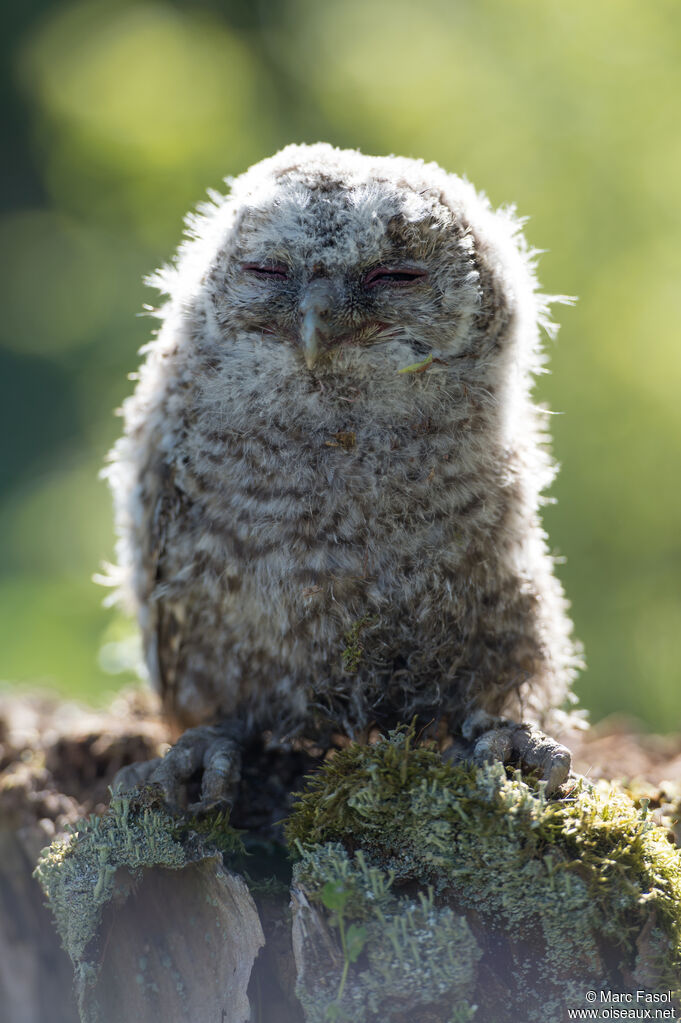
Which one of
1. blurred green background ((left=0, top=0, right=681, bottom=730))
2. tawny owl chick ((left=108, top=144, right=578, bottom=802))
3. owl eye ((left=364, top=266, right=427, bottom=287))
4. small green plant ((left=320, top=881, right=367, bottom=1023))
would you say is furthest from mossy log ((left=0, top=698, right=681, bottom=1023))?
blurred green background ((left=0, top=0, right=681, bottom=730))

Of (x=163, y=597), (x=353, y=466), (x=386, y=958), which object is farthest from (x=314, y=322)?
(x=386, y=958)

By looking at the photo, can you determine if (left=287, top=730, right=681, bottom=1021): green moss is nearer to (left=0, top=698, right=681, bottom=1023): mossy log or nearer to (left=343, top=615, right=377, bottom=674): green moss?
(left=0, top=698, right=681, bottom=1023): mossy log

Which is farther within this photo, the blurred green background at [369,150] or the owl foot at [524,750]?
the blurred green background at [369,150]

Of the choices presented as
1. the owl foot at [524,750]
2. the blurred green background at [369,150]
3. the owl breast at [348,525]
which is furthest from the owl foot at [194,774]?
the blurred green background at [369,150]

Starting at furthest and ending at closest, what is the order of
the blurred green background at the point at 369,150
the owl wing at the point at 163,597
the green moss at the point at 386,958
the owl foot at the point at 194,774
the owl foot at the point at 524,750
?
1. the blurred green background at the point at 369,150
2. the owl wing at the point at 163,597
3. the owl foot at the point at 194,774
4. the owl foot at the point at 524,750
5. the green moss at the point at 386,958

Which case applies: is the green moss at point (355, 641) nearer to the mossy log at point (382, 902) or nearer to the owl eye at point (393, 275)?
the mossy log at point (382, 902)

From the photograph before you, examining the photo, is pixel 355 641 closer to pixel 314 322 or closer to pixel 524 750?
pixel 524 750

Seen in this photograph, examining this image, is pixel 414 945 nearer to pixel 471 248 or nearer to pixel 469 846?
pixel 469 846
